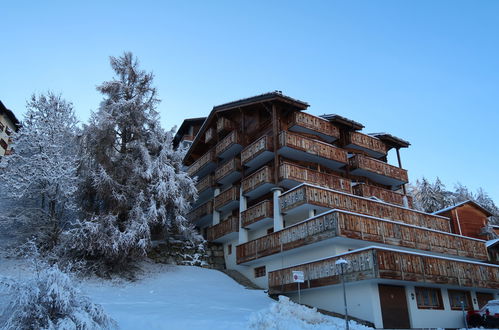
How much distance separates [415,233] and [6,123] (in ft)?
162

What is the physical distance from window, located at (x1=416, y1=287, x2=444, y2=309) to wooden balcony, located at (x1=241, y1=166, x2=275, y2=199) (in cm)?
1080

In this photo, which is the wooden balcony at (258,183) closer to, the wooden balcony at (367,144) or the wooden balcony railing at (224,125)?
the wooden balcony railing at (224,125)

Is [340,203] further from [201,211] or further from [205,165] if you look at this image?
[205,165]

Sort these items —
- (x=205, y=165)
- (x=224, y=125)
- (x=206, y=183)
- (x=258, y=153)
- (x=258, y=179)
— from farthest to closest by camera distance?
(x=205, y=165) → (x=206, y=183) → (x=224, y=125) → (x=258, y=153) → (x=258, y=179)

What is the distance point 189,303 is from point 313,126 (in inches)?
647

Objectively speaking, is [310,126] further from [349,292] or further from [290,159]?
[349,292]

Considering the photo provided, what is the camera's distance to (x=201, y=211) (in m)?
34.4

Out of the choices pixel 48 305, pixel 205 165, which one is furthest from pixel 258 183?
pixel 48 305

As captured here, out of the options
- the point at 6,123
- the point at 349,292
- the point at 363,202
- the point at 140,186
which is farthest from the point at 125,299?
the point at 6,123

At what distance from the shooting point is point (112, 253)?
22203mm

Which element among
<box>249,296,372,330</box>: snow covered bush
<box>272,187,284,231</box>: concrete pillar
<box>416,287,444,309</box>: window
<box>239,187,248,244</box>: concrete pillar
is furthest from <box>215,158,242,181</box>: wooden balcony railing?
<box>416,287,444,309</box>: window

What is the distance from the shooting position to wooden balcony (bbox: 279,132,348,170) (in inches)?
1059

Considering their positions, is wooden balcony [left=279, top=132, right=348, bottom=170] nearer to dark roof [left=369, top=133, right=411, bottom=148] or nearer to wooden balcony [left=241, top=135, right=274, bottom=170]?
wooden balcony [left=241, top=135, right=274, bottom=170]

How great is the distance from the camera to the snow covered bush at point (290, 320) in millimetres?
14445
